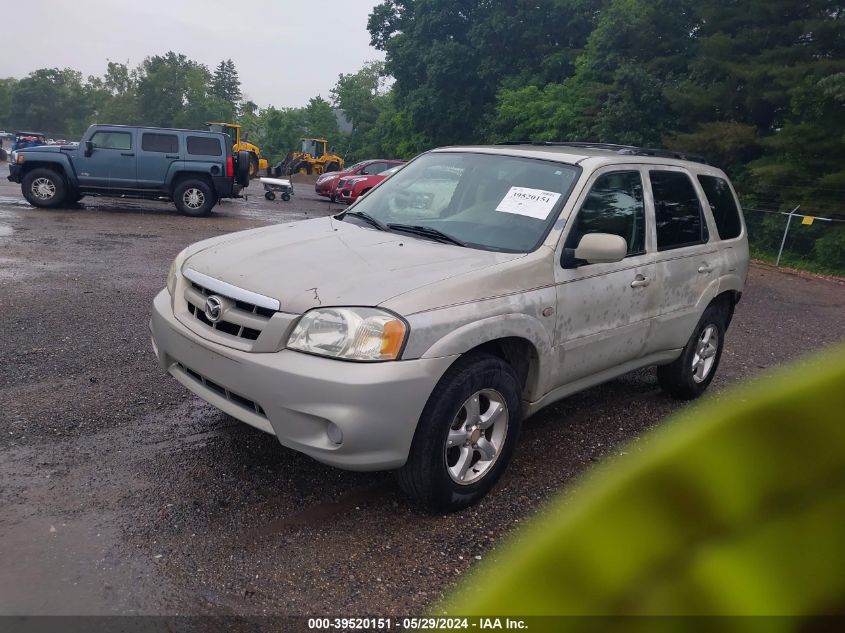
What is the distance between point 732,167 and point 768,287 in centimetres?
796

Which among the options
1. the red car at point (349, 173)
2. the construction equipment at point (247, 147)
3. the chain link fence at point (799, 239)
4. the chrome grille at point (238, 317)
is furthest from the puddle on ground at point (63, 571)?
the construction equipment at point (247, 147)

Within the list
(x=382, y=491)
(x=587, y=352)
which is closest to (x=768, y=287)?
(x=587, y=352)

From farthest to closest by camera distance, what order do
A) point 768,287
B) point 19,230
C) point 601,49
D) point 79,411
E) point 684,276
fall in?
point 601,49, point 768,287, point 19,230, point 684,276, point 79,411

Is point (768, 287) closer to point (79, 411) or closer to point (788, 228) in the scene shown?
point (788, 228)

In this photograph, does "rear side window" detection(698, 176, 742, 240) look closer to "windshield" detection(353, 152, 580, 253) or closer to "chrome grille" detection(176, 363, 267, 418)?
Result: "windshield" detection(353, 152, 580, 253)

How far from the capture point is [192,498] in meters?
3.30

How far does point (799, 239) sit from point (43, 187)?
1732 centimetres

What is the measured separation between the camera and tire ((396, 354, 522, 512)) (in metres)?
3.12

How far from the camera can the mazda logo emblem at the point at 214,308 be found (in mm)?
3320

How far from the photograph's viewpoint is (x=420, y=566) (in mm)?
2947

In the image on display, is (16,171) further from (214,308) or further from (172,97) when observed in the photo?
(172,97)

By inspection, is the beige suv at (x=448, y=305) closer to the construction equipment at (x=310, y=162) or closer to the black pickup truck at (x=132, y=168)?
the black pickup truck at (x=132, y=168)

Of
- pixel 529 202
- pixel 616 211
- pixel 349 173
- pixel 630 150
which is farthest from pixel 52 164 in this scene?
pixel 616 211

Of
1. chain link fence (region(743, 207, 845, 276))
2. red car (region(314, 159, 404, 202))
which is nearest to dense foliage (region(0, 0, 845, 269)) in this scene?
chain link fence (region(743, 207, 845, 276))
